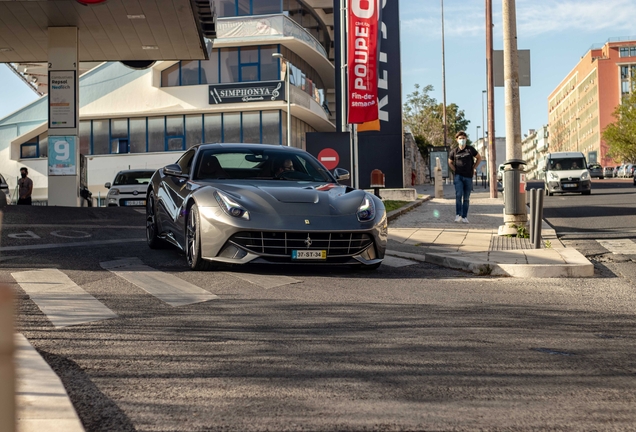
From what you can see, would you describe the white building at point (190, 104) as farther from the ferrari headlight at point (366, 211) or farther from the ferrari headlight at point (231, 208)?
the ferrari headlight at point (231, 208)

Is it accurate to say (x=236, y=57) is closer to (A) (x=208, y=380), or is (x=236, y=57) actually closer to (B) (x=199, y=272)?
(B) (x=199, y=272)

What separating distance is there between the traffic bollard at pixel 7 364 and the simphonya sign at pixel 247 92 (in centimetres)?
3984

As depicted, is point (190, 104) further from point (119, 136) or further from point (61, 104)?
point (61, 104)

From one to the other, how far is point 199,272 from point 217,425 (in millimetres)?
5026

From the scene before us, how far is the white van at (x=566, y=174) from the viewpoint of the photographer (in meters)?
31.6

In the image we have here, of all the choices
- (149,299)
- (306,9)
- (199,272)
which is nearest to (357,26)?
(199,272)

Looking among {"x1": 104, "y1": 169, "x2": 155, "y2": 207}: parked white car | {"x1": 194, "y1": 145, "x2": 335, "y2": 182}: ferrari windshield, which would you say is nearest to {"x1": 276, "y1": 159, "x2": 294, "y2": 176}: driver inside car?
{"x1": 194, "y1": 145, "x2": 335, "y2": 182}: ferrari windshield

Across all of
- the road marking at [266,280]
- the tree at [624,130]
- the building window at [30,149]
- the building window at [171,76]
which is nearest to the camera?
the road marking at [266,280]

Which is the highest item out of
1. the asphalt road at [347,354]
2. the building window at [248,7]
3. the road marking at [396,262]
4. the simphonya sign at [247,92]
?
the building window at [248,7]

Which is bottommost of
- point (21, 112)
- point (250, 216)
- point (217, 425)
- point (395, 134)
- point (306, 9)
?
point (217, 425)

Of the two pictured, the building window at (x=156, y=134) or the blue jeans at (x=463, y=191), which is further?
the building window at (x=156, y=134)

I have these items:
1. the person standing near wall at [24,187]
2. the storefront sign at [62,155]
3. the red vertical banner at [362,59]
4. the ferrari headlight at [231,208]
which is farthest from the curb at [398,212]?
the person standing near wall at [24,187]

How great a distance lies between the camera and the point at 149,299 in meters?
6.45

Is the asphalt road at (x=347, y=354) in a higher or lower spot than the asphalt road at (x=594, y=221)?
lower
